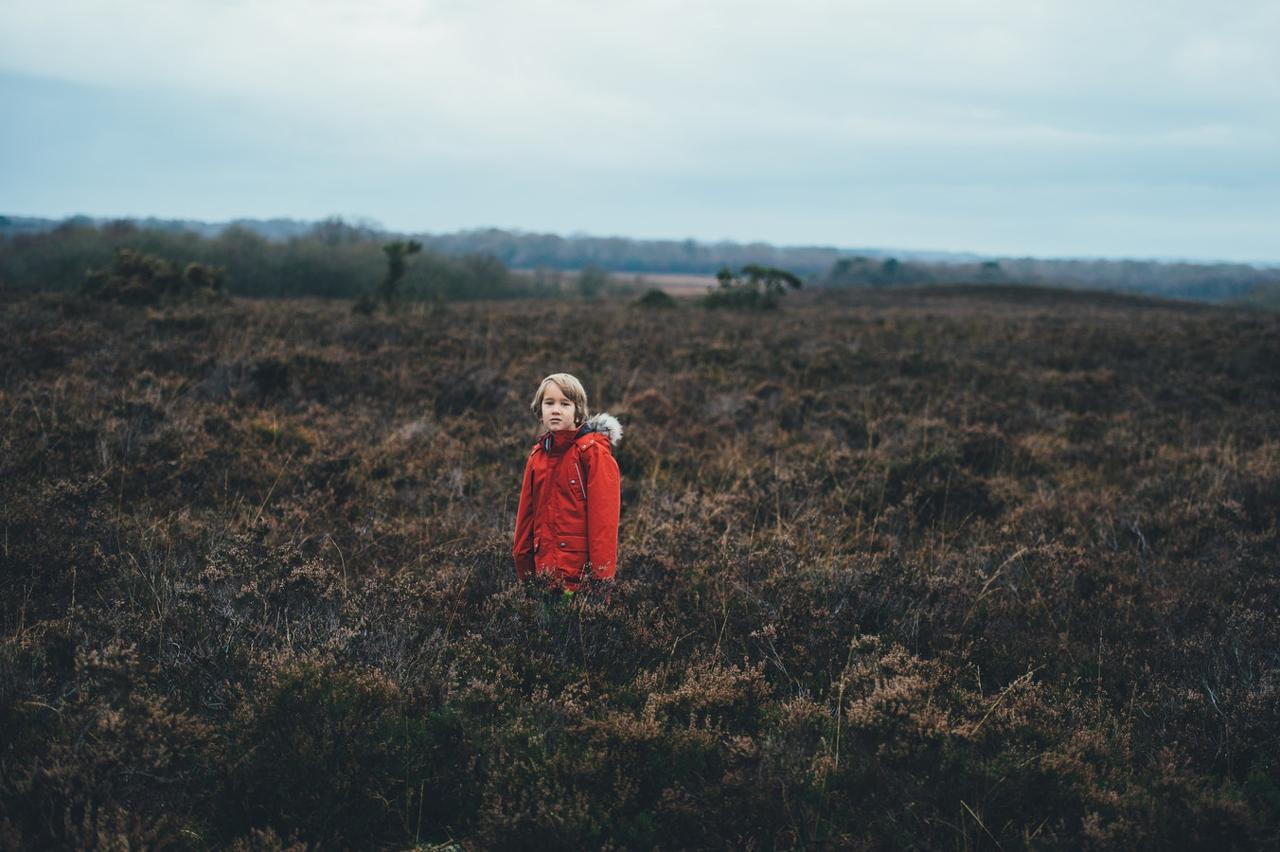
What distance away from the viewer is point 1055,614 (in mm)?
3920

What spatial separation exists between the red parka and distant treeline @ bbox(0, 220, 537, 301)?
2671cm

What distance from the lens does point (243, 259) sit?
3525 cm

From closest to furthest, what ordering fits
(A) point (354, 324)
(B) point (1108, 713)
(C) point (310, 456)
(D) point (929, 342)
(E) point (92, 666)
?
(E) point (92, 666), (B) point (1108, 713), (C) point (310, 456), (A) point (354, 324), (D) point (929, 342)

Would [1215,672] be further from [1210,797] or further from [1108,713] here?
[1210,797]

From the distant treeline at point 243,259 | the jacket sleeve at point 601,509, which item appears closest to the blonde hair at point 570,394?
the jacket sleeve at point 601,509

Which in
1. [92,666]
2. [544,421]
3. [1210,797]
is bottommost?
[1210,797]

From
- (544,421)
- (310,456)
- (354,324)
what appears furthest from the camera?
(354,324)

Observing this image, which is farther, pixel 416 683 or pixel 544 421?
pixel 544 421

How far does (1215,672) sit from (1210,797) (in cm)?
109

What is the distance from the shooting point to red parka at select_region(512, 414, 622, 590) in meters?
3.47

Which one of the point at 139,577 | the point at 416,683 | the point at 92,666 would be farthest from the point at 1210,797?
the point at 139,577

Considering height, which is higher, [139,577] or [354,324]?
[354,324]

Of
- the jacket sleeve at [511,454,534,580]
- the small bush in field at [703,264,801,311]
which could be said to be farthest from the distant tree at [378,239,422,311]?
the jacket sleeve at [511,454,534,580]

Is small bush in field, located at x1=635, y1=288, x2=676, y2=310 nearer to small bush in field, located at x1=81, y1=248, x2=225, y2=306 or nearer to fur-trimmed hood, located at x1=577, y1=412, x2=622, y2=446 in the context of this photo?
small bush in field, located at x1=81, y1=248, x2=225, y2=306
